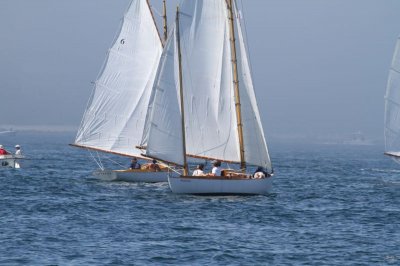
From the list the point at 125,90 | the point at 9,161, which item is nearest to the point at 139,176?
the point at 125,90

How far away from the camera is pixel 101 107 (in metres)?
77.8

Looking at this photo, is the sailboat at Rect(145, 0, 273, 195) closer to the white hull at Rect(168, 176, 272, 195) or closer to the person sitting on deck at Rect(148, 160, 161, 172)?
the white hull at Rect(168, 176, 272, 195)

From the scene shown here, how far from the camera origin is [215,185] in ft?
191

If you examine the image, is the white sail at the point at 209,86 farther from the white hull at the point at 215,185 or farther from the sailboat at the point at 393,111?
the sailboat at the point at 393,111

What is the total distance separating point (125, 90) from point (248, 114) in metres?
18.7

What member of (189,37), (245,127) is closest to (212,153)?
(245,127)

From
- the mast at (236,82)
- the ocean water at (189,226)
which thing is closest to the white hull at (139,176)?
the ocean water at (189,226)

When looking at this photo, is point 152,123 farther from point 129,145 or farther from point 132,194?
point 129,145

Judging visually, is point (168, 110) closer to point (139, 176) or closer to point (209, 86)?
point (209, 86)

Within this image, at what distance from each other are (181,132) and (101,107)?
1818 centimetres

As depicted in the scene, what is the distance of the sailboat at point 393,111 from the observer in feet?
258

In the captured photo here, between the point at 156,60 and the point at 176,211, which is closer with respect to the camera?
the point at 176,211

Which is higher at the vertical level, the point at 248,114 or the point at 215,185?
the point at 248,114

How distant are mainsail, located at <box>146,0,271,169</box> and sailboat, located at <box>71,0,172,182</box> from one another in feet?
50.3
